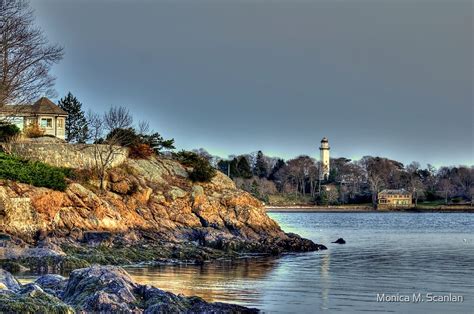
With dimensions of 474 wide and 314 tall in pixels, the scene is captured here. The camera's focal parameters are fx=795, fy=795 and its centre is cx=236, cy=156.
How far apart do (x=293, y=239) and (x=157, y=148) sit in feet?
45.3

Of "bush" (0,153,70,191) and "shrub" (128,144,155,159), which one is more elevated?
"shrub" (128,144,155,159)

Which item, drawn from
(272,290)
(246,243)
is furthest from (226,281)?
(246,243)

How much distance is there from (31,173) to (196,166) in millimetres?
13977

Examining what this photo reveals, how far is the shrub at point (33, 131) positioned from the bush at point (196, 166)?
982cm

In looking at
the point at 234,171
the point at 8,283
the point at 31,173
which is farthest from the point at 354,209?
the point at 8,283

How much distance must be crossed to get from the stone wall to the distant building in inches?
4705

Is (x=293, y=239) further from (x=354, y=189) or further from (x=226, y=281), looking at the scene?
(x=354, y=189)

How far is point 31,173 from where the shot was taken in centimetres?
4531

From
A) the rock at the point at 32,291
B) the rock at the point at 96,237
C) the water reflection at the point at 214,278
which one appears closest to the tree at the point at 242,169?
the rock at the point at 96,237

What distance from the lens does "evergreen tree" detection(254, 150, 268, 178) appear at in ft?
594

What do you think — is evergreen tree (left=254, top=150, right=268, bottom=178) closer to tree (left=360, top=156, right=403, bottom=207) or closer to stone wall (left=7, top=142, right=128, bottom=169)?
tree (left=360, top=156, right=403, bottom=207)

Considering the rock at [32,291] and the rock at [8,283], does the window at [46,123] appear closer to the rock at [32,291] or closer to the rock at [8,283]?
the rock at [8,283]

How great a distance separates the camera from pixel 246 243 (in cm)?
4675

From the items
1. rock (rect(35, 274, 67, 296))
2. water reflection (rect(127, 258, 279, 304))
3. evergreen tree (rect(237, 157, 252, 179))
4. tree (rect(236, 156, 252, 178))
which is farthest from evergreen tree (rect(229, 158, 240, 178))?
rock (rect(35, 274, 67, 296))
